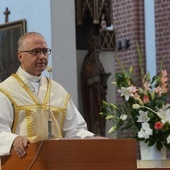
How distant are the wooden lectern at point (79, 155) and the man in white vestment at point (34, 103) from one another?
0.37 meters

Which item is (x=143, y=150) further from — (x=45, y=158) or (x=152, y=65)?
(x=152, y=65)

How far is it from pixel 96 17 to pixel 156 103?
8.57ft

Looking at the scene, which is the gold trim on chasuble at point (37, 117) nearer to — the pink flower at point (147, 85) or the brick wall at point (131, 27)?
the pink flower at point (147, 85)

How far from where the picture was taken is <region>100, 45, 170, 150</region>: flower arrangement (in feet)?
20.0

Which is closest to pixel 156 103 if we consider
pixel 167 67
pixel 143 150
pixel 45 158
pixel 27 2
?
pixel 143 150

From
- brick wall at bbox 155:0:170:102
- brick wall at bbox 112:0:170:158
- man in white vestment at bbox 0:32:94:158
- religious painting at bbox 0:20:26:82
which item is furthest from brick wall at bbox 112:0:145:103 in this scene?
man in white vestment at bbox 0:32:94:158

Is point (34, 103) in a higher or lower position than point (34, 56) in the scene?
lower

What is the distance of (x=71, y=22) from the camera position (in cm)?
841

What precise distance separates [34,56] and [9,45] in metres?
3.61

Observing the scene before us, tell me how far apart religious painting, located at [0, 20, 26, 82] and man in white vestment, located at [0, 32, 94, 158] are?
3206 mm

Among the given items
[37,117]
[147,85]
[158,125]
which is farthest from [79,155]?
[147,85]

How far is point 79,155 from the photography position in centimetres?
464

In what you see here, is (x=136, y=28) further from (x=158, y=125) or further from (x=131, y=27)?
(x=158, y=125)

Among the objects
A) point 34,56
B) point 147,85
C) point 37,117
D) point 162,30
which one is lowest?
point 37,117
